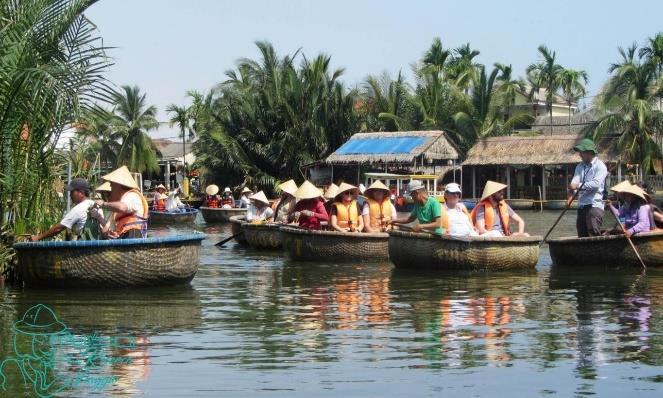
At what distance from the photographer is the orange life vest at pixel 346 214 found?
17.6 m

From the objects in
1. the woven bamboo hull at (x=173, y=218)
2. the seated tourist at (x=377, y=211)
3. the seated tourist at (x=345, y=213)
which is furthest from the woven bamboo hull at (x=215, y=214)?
the seated tourist at (x=377, y=211)

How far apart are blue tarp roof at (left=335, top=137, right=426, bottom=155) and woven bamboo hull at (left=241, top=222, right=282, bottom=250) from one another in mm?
21494

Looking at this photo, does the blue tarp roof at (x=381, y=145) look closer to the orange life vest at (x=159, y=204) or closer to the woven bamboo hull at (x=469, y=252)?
the orange life vest at (x=159, y=204)

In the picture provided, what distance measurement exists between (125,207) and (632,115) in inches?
1438

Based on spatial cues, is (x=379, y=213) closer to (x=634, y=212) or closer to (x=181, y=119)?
(x=634, y=212)

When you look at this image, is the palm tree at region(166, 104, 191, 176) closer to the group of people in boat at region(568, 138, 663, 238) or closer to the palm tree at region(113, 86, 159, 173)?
the palm tree at region(113, 86, 159, 173)

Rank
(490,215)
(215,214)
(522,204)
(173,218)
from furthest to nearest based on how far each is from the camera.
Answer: (522,204) → (215,214) → (173,218) → (490,215)

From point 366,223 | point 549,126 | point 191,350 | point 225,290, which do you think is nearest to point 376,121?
point 549,126

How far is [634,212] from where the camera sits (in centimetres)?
Result: 1573

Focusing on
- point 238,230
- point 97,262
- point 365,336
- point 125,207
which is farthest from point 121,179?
point 238,230

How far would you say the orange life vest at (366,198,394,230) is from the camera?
57.8 feet

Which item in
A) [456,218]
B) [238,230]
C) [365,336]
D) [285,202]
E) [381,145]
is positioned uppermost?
[381,145]

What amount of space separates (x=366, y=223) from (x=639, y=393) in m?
10.3

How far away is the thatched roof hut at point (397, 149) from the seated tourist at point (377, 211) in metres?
24.5
